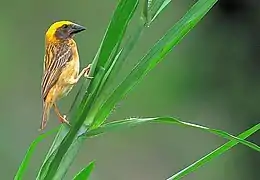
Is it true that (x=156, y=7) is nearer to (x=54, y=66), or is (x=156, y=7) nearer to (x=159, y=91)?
(x=54, y=66)

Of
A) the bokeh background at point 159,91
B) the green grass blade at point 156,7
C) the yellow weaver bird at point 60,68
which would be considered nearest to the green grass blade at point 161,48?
the green grass blade at point 156,7

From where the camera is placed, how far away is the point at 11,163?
8.64 feet

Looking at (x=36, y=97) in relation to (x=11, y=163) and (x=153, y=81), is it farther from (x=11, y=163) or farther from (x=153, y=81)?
(x=153, y=81)

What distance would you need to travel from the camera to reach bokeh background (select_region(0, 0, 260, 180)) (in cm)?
272

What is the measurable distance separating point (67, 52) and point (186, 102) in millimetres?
2173

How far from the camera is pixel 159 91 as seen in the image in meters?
2.91

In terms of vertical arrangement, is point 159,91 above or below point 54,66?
below

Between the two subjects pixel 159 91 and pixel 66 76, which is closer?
pixel 66 76

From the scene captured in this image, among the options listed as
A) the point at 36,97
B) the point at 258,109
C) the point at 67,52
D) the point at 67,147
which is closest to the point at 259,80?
the point at 258,109

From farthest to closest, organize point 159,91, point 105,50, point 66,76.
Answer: point 159,91 → point 66,76 → point 105,50

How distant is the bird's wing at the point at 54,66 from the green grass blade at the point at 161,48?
14.6 inches

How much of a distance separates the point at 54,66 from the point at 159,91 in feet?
6.72

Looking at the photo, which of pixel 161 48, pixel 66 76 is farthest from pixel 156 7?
pixel 66 76

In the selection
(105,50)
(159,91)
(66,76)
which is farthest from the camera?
(159,91)
